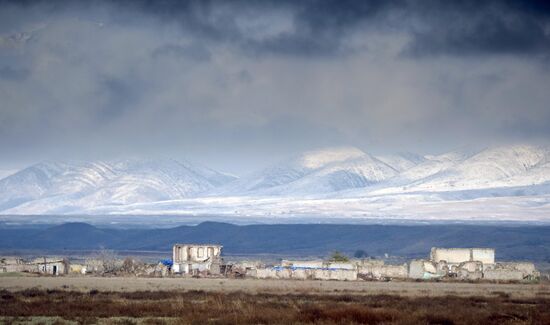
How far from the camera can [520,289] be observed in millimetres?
70188

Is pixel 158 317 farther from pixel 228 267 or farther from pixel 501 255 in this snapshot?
pixel 501 255

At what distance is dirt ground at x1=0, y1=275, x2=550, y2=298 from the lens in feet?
207

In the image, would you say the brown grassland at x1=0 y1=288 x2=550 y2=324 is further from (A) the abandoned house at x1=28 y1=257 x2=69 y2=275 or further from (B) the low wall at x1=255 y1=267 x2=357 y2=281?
(A) the abandoned house at x1=28 y1=257 x2=69 y2=275

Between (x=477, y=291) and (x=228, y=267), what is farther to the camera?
(x=228, y=267)

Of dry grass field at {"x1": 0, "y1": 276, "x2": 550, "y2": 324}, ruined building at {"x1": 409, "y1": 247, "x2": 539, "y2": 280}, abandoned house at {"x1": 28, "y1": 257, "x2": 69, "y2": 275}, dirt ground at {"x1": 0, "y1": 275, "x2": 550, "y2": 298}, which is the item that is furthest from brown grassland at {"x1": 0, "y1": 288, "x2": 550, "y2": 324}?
A: abandoned house at {"x1": 28, "y1": 257, "x2": 69, "y2": 275}

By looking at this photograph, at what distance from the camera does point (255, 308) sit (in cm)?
4606

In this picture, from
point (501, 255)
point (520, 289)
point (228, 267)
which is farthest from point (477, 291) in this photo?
point (501, 255)

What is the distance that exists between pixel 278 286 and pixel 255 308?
2205 centimetres

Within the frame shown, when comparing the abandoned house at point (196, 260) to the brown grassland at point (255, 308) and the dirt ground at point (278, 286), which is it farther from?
the brown grassland at point (255, 308)

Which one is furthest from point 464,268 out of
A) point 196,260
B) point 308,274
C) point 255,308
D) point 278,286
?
point 255,308

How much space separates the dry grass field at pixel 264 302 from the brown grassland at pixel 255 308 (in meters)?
0.03

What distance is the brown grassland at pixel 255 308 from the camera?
41.3 metres

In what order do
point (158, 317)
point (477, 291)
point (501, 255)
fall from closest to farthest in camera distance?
point (158, 317)
point (477, 291)
point (501, 255)

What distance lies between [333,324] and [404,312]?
5.65 meters
